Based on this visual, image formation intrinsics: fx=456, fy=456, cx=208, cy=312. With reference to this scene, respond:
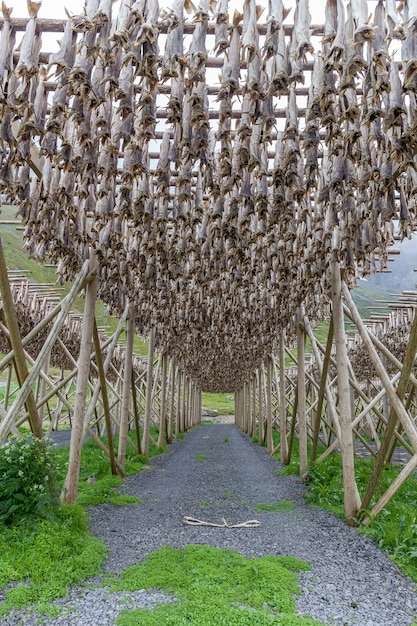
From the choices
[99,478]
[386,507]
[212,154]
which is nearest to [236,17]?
[212,154]

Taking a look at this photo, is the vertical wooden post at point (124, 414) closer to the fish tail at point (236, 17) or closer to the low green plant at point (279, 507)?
the low green plant at point (279, 507)

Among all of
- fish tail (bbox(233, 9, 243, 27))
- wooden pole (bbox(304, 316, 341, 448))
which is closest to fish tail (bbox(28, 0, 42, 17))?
fish tail (bbox(233, 9, 243, 27))

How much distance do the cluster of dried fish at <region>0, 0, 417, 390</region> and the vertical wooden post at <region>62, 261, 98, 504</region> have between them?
0.83m

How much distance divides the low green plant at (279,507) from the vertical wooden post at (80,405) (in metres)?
3.60

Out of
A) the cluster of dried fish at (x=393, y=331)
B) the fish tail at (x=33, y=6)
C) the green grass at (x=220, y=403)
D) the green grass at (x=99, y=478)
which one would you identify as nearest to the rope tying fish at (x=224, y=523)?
the green grass at (x=99, y=478)

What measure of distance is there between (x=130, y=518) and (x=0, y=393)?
42647 mm

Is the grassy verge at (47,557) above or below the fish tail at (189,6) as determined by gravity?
below

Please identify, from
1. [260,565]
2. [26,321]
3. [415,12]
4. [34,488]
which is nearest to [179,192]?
[415,12]

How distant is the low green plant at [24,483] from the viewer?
5608 millimetres

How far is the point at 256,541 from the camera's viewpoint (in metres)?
6.63

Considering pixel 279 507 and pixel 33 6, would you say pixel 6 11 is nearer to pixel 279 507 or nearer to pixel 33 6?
pixel 33 6

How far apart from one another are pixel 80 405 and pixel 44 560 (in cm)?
314

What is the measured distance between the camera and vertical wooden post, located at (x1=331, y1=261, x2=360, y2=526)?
7.52 meters

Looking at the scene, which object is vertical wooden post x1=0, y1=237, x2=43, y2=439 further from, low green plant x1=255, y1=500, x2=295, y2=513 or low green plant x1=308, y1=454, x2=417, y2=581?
low green plant x1=308, y1=454, x2=417, y2=581
